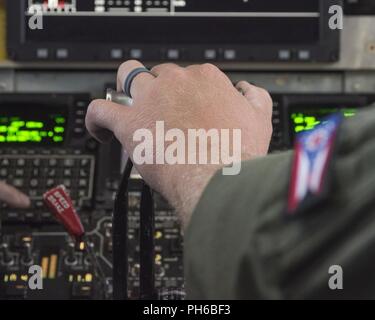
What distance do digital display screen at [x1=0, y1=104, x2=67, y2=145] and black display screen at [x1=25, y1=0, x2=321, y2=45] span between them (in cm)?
17

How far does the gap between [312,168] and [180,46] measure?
1447 mm

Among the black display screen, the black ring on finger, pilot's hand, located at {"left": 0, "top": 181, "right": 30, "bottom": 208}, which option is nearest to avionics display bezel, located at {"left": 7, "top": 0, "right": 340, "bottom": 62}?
the black display screen

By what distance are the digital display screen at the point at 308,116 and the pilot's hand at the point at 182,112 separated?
92cm

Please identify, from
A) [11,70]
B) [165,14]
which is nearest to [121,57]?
[165,14]

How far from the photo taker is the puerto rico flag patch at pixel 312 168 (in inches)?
17.8

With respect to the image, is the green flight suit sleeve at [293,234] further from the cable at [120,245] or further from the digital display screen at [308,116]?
the digital display screen at [308,116]

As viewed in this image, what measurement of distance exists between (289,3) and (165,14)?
253 millimetres

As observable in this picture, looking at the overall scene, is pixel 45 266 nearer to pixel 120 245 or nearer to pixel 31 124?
pixel 31 124

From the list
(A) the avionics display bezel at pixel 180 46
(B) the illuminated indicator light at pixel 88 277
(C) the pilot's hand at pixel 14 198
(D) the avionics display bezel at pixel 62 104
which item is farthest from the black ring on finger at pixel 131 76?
(A) the avionics display bezel at pixel 180 46

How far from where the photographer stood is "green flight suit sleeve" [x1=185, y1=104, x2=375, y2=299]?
1.47ft

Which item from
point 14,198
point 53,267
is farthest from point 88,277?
point 14,198

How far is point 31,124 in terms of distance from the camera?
1793 millimetres

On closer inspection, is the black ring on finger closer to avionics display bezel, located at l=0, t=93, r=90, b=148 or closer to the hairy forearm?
the hairy forearm

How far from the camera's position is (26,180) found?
5.56ft
